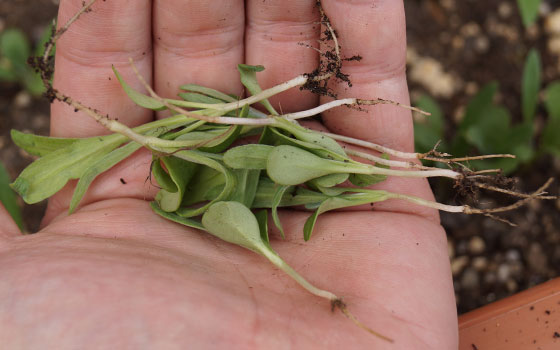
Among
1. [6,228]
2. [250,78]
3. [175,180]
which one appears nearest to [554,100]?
[250,78]

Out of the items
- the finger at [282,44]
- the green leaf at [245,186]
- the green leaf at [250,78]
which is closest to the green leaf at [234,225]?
the green leaf at [245,186]

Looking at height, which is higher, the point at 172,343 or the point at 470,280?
the point at 172,343

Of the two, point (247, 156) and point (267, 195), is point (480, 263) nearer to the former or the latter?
point (267, 195)

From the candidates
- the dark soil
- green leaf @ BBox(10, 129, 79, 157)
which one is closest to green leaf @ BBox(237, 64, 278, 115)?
green leaf @ BBox(10, 129, 79, 157)

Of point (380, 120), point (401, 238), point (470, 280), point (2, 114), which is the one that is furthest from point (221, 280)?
point (2, 114)

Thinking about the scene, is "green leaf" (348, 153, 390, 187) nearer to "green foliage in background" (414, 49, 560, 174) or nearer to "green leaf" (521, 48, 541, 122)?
"green foliage in background" (414, 49, 560, 174)

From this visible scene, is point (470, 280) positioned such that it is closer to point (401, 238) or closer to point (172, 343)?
point (401, 238)

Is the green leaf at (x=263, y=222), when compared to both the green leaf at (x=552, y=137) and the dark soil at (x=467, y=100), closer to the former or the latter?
the dark soil at (x=467, y=100)
